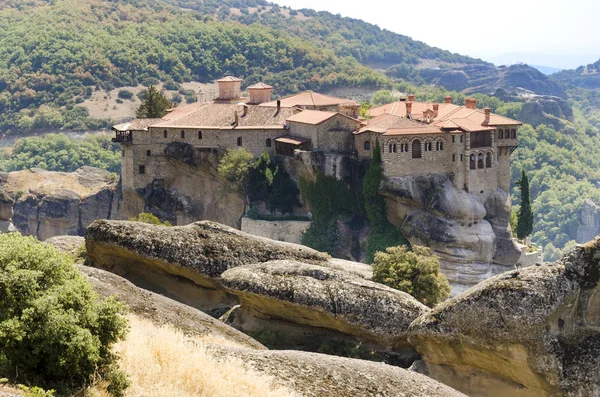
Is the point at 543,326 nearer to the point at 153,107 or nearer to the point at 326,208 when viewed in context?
the point at 326,208

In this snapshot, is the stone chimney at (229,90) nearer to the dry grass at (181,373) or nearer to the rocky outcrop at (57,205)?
the rocky outcrop at (57,205)

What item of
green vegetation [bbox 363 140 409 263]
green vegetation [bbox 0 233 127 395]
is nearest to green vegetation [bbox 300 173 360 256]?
green vegetation [bbox 363 140 409 263]

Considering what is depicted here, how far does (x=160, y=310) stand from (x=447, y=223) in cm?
3945

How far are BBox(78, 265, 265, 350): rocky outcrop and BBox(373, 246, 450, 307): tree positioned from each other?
47.6 ft

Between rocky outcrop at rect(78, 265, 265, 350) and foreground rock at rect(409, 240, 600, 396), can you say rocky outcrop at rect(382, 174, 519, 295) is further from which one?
rocky outcrop at rect(78, 265, 265, 350)

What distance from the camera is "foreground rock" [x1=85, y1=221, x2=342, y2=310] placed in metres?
27.7

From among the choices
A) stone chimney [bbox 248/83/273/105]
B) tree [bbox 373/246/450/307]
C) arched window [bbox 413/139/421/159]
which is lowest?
tree [bbox 373/246/450/307]

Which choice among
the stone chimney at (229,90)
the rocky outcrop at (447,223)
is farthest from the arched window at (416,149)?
the stone chimney at (229,90)

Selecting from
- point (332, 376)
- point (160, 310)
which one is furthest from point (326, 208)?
point (332, 376)

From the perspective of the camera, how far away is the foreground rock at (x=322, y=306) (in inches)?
1010

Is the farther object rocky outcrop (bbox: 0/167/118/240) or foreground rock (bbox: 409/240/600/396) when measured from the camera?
rocky outcrop (bbox: 0/167/118/240)

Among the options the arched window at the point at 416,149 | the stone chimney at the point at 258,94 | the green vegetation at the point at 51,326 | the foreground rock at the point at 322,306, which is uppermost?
the stone chimney at the point at 258,94

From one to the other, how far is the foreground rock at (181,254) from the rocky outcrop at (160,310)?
4.24m

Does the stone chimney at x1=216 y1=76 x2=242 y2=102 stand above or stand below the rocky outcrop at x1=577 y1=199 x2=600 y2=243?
above
